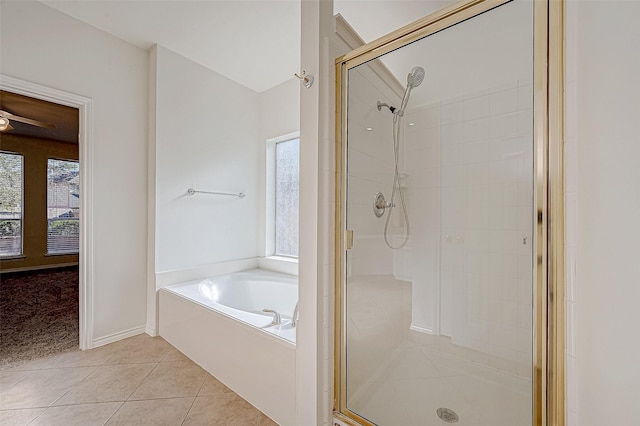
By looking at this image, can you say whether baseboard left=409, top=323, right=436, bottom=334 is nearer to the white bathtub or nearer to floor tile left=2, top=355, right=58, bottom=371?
the white bathtub

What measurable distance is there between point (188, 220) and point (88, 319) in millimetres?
1109

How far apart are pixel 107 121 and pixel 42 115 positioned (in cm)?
261

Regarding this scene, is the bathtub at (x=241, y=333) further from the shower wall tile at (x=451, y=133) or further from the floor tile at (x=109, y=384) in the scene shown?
the shower wall tile at (x=451, y=133)

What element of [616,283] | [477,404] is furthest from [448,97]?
[477,404]

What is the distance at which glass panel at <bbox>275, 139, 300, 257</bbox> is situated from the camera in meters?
3.36

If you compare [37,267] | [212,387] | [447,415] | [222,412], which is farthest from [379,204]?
[37,267]

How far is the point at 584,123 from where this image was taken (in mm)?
879

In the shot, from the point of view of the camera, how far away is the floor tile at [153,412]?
1.54 metres

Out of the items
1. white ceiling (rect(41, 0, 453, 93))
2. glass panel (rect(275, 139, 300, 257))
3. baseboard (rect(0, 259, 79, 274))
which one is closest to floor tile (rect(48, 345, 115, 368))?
glass panel (rect(275, 139, 300, 257))

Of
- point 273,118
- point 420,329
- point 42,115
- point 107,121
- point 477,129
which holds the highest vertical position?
point 42,115

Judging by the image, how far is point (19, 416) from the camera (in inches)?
61.2

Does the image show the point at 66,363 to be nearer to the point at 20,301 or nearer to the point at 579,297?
the point at 20,301

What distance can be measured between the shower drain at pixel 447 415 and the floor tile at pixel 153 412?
135 centimetres

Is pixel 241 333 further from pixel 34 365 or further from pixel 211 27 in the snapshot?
pixel 211 27
